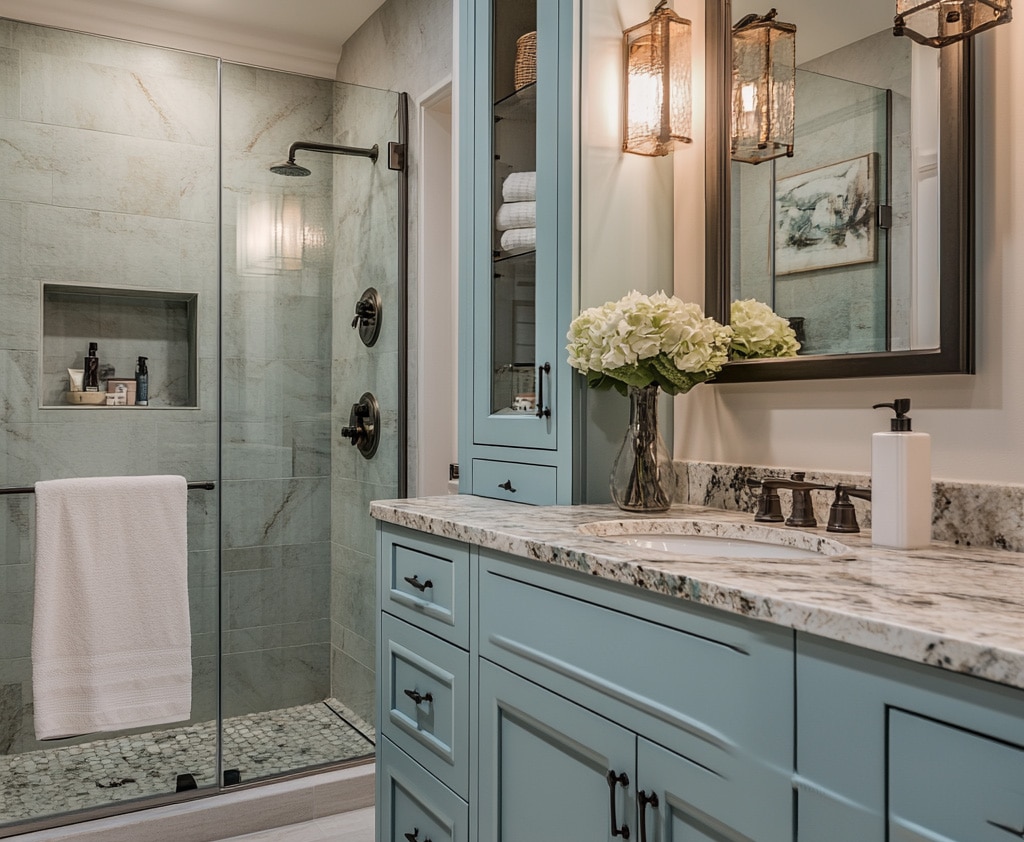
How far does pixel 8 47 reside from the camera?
2.34 m

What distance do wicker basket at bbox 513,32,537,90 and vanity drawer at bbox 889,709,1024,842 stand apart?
1.52 m

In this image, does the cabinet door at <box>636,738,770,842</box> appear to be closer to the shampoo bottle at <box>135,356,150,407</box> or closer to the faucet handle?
the faucet handle

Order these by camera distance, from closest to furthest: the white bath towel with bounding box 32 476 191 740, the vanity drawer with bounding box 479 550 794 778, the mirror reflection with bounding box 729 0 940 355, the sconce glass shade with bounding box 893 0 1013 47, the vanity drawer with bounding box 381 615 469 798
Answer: the vanity drawer with bounding box 479 550 794 778, the sconce glass shade with bounding box 893 0 1013 47, the mirror reflection with bounding box 729 0 940 355, the vanity drawer with bounding box 381 615 469 798, the white bath towel with bounding box 32 476 191 740

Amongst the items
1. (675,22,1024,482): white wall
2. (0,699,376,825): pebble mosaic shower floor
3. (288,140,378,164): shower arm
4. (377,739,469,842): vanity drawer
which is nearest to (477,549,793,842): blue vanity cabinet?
(377,739,469,842): vanity drawer

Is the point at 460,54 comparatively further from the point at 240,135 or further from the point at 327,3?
the point at 327,3

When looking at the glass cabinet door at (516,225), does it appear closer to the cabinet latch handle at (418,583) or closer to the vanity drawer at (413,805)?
the cabinet latch handle at (418,583)

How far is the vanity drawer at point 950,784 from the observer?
66 cm

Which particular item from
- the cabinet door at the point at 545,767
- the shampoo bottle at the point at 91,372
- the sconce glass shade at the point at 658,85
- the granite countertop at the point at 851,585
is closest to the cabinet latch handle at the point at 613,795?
the cabinet door at the point at 545,767

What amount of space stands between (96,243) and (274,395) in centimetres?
67

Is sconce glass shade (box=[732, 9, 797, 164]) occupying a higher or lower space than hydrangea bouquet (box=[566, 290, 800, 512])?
higher

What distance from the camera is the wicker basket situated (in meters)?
1.84

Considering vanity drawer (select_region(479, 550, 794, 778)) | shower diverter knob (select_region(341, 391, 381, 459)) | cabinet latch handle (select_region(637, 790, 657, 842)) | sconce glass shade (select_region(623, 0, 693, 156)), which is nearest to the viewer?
vanity drawer (select_region(479, 550, 794, 778))

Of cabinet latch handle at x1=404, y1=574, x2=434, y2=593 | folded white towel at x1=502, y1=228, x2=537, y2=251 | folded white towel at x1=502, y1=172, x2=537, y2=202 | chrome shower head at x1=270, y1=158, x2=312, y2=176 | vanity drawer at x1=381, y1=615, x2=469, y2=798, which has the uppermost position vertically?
chrome shower head at x1=270, y1=158, x2=312, y2=176

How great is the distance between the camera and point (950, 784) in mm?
696
